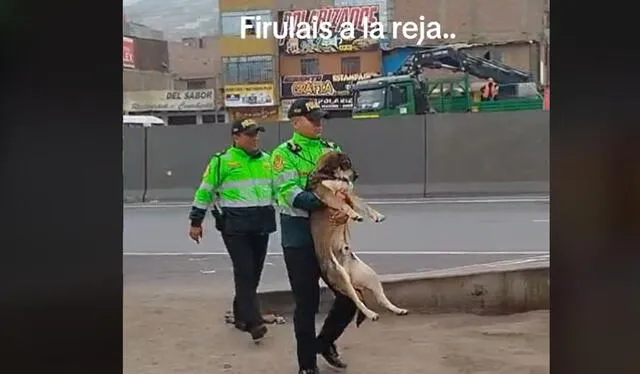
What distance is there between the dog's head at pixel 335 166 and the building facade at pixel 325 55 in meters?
0.19

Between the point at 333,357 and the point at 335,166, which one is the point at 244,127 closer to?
the point at 335,166

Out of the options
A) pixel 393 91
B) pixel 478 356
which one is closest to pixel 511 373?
pixel 478 356

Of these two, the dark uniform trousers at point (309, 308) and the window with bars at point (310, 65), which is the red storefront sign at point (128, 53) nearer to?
the window with bars at point (310, 65)

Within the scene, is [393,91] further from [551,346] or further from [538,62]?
[551,346]

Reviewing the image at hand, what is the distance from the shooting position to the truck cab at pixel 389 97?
301 centimetres

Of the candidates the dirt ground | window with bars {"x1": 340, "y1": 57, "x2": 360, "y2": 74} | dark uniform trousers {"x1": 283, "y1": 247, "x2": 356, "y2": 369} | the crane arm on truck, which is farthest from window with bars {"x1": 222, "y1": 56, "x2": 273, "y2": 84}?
the dirt ground

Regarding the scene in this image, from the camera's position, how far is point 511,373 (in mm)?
2654

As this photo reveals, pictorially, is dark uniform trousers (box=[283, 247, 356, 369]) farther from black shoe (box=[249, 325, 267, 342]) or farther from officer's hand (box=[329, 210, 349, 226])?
black shoe (box=[249, 325, 267, 342])

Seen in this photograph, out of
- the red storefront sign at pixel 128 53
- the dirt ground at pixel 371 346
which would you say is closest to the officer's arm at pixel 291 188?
the dirt ground at pixel 371 346

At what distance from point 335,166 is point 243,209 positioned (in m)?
0.65

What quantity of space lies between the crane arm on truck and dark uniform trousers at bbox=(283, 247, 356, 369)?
0.76 metres

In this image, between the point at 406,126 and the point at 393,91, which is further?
the point at 406,126

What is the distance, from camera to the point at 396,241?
403 cm

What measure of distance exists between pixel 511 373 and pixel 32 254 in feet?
5.02
